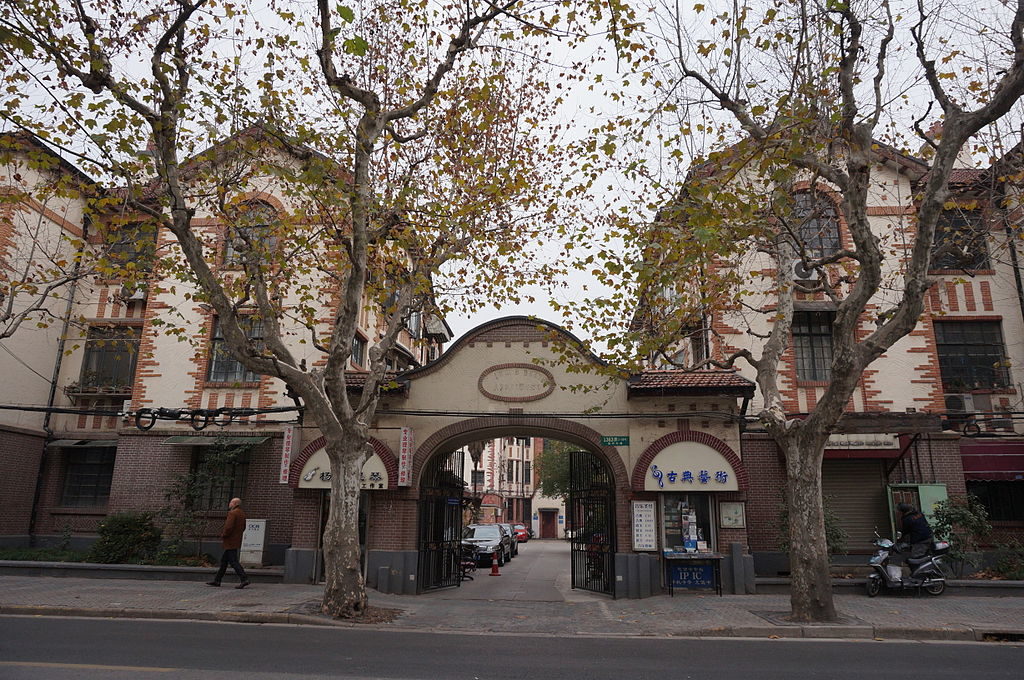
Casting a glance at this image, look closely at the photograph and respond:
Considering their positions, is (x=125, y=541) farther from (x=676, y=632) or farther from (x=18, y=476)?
(x=676, y=632)

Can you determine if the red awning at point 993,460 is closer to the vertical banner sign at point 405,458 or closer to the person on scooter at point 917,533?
the person on scooter at point 917,533

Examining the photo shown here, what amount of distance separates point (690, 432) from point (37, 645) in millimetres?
12313

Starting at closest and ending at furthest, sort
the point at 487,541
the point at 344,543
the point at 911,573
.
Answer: the point at 344,543 → the point at 911,573 → the point at 487,541

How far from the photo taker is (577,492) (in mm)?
17781

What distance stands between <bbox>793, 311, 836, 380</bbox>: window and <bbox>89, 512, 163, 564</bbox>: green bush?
17.5 meters

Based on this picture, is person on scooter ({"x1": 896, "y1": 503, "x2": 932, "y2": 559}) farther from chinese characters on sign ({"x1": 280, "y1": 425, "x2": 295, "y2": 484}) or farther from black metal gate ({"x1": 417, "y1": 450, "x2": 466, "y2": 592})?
chinese characters on sign ({"x1": 280, "y1": 425, "x2": 295, "y2": 484})

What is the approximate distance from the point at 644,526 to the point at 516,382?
4380 mm

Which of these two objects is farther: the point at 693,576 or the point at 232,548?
the point at 693,576

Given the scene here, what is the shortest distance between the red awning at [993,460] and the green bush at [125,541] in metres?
21.0

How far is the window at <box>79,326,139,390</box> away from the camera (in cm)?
2056

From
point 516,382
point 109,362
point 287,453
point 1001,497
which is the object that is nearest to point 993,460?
point 1001,497

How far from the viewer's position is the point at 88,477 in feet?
67.4

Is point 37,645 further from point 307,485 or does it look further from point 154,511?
point 154,511

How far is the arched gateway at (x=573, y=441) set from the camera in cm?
1504
